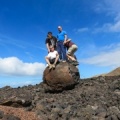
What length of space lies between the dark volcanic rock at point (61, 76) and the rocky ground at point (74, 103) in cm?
41

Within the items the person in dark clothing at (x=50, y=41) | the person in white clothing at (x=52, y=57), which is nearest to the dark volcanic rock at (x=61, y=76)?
the person in white clothing at (x=52, y=57)

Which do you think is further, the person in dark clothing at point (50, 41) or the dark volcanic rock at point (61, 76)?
the person in dark clothing at point (50, 41)

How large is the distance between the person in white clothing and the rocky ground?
1.68 meters

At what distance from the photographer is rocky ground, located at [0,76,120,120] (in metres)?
15.4

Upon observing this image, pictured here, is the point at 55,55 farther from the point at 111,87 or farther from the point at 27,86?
the point at 27,86

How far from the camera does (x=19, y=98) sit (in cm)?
1695

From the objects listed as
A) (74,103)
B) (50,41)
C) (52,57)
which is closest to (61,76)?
(52,57)

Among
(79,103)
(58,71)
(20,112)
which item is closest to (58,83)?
(58,71)

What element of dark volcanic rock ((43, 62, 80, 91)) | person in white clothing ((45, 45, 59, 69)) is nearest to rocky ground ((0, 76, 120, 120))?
dark volcanic rock ((43, 62, 80, 91))

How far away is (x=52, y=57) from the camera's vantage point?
18.7 m

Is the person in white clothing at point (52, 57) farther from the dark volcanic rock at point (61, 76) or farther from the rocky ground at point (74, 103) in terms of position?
the rocky ground at point (74, 103)

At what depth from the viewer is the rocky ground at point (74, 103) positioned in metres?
15.4

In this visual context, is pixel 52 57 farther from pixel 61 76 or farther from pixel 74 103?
pixel 74 103

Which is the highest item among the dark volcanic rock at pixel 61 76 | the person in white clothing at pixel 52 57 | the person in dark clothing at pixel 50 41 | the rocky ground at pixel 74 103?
the person in dark clothing at pixel 50 41
